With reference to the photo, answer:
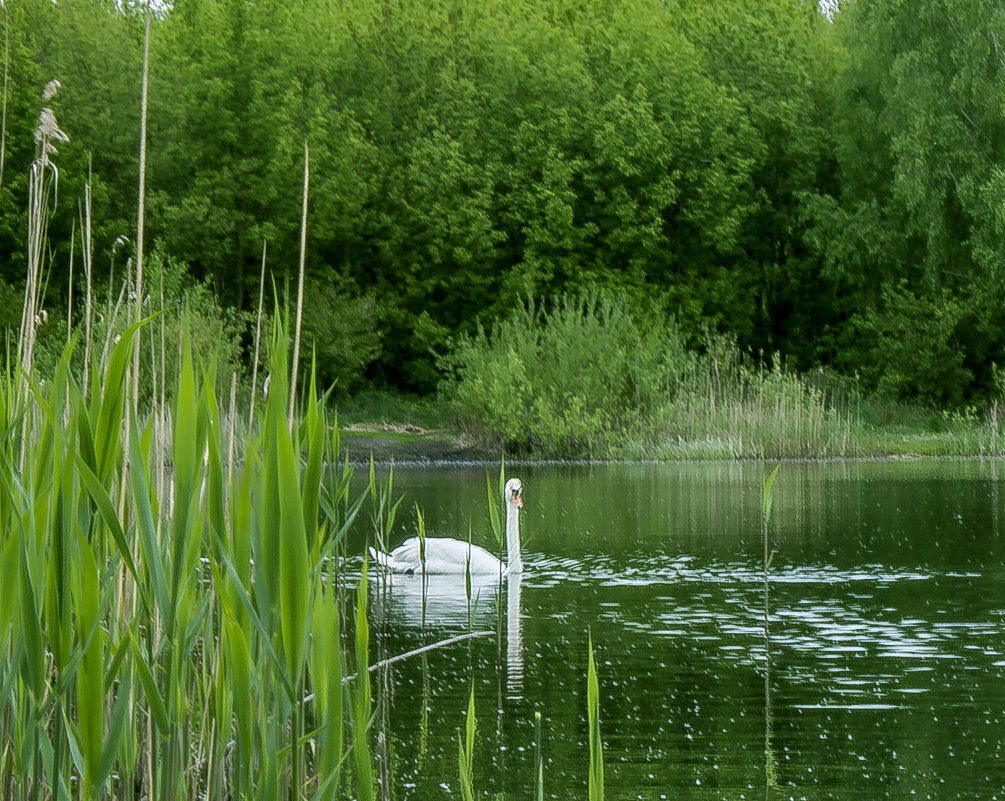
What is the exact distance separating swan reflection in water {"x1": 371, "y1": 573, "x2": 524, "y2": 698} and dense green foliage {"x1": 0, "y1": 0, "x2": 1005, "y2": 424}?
21.6m

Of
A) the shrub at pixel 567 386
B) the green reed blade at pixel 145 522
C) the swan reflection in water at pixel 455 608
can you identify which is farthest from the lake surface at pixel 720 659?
the shrub at pixel 567 386

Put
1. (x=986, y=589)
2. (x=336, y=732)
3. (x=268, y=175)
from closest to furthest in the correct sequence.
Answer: (x=336, y=732), (x=986, y=589), (x=268, y=175)

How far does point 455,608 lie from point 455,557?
57.6 inches

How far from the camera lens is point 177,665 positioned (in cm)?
323

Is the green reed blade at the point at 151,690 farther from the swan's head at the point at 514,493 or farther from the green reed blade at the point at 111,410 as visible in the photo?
the swan's head at the point at 514,493

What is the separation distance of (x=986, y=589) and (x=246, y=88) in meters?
29.0

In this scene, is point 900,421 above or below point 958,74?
below

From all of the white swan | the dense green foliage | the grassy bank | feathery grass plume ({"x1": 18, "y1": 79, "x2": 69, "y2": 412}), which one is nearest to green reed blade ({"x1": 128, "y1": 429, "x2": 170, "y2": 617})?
feathery grass plume ({"x1": 18, "y1": 79, "x2": 69, "y2": 412})

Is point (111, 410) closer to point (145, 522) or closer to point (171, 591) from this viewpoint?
point (145, 522)

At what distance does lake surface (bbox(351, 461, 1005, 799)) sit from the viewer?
554cm

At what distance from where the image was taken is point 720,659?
24.8 ft

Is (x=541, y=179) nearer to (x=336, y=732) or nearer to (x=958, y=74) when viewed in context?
(x=958, y=74)

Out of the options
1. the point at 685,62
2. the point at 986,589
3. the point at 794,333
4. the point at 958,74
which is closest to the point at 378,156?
the point at 685,62

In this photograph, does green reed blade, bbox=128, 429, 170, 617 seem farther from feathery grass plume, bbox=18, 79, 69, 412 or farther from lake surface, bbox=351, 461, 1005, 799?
lake surface, bbox=351, 461, 1005, 799
